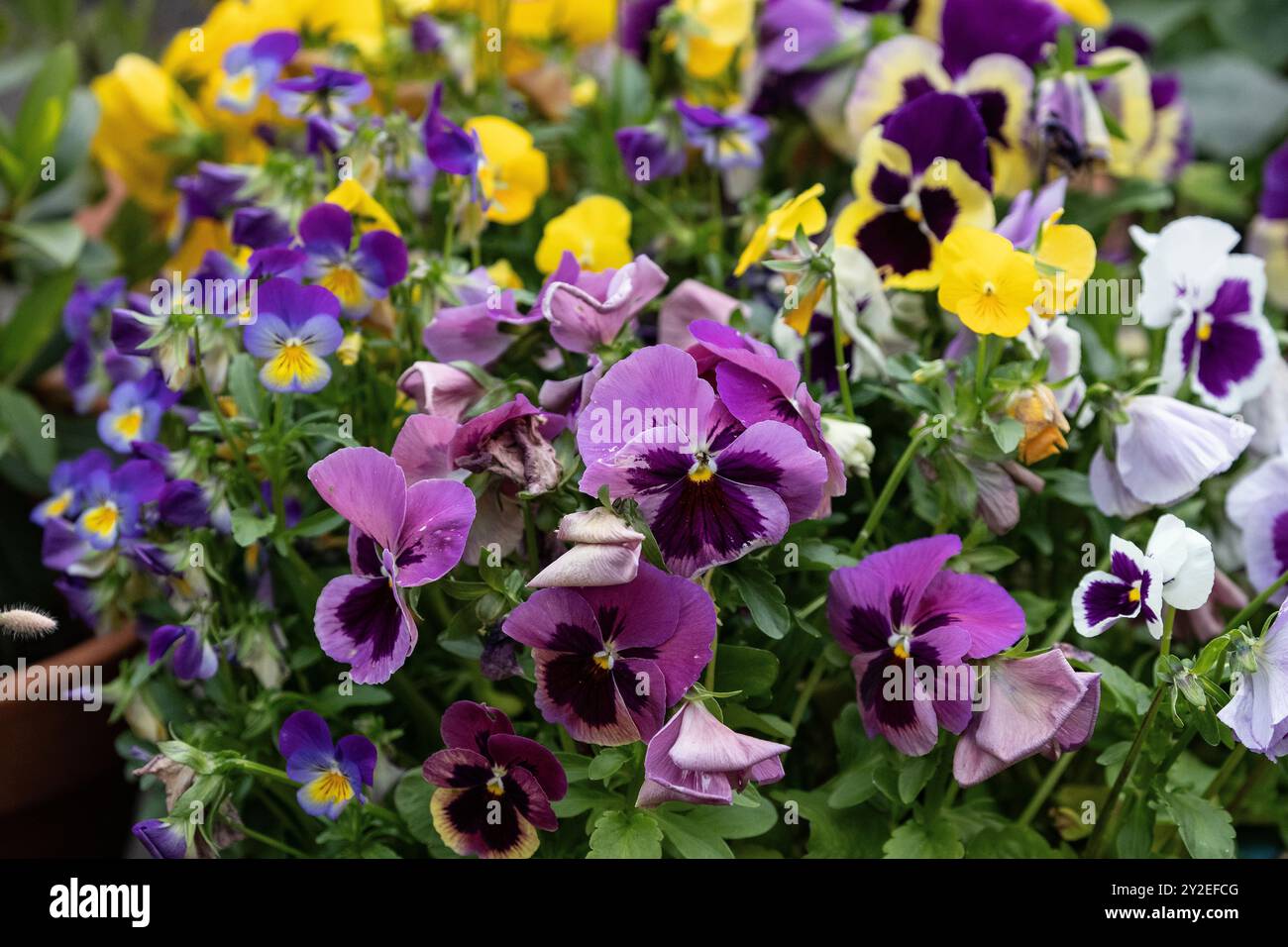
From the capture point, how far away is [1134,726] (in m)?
0.60

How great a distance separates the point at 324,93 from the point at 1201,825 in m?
0.61

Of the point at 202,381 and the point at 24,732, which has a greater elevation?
the point at 202,381

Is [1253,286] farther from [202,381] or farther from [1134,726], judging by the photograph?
[202,381]

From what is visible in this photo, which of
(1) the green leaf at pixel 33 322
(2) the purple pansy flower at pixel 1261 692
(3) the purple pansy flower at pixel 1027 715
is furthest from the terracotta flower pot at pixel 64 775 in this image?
(2) the purple pansy flower at pixel 1261 692

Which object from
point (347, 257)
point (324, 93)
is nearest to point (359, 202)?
point (347, 257)

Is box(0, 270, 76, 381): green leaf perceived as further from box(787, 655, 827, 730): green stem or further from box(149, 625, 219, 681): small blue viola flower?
box(787, 655, 827, 730): green stem

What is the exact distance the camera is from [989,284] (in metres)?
0.55

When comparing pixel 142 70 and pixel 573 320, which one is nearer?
pixel 573 320

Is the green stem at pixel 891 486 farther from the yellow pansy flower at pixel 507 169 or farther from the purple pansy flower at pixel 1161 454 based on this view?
the yellow pansy flower at pixel 507 169

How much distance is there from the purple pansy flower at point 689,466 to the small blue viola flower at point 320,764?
0.60 feet

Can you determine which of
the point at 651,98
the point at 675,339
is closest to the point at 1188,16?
the point at 651,98

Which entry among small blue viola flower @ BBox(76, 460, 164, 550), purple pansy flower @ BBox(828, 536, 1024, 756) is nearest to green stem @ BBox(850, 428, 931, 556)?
purple pansy flower @ BBox(828, 536, 1024, 756)

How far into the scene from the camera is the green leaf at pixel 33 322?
97cm
